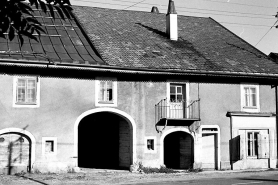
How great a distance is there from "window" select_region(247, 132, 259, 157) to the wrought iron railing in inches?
123

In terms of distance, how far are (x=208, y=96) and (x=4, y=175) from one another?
33.0 ft

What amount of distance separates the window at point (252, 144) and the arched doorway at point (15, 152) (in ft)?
35.1

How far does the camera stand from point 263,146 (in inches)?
864

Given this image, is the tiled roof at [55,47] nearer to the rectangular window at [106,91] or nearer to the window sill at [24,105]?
the rectangular window at [106,91]

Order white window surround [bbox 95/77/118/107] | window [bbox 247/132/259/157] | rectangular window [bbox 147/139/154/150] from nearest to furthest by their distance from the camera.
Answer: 1. white window surround [bbox 95/77/118/107]
2. rectangular window [bbox 147/139/154/150]
3. window [bbox 247/132/259/157]

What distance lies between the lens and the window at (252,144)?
22.1 m

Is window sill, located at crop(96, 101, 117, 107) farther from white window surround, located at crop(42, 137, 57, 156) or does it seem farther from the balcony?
white window surround, located at crop(42, 137, 57, 156)

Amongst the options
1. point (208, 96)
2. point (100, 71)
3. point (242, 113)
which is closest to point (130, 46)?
point (100, 71)

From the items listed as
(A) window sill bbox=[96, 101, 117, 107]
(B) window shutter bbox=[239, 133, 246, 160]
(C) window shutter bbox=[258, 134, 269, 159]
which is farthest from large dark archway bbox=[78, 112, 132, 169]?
(C) window shutter bbox=[258, 134, 269, 159]

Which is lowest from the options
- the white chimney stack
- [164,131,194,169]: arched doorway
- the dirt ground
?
the dirt ground

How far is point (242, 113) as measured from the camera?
861 inches

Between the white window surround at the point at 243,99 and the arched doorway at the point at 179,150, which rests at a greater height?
the white window surround at the point at 243,99

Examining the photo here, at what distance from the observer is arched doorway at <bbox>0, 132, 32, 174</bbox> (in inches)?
704

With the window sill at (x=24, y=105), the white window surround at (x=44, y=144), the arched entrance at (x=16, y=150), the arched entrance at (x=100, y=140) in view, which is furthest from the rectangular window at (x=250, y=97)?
the arched entrance at (x=16, y=150)
